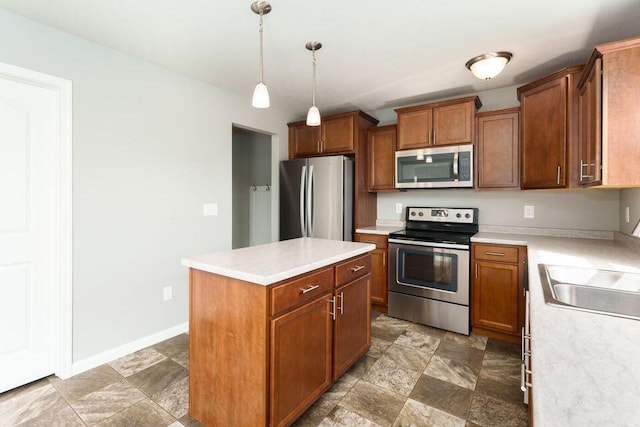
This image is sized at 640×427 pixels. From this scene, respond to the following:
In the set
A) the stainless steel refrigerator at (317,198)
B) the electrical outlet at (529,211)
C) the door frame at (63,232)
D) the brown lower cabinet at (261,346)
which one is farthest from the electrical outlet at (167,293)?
the electrical outlet at (529,211)

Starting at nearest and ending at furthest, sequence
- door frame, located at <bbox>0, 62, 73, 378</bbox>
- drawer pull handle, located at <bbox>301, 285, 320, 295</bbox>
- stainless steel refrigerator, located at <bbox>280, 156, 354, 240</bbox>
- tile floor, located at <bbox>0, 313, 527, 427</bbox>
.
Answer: drawer pull handle, located at <bbox>301, 285, 320, 295</bbox>, tile floor, located at <bbox>0, 313, 527, 427</bbox>, door frame, located at <bbox>0, 62, 73, 378</bbox>, stainless steel refrigerator, located at <bbox>280, 156, 354, 240</bbox>

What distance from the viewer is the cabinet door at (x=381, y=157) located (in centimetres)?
360

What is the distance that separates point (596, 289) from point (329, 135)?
291 centimetres

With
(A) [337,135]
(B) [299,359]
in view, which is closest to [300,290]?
(B) [299,359]

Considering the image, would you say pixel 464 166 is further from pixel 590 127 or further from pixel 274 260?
pixel 274 260

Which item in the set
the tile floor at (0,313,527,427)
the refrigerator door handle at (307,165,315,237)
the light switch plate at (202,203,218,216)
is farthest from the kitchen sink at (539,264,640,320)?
the light switch plate at (202,203,218,216)

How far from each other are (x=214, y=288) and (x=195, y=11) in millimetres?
1703

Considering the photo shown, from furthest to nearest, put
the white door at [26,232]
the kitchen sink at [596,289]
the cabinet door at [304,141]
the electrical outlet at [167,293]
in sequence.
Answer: the cabinet door at [304,141]
the electrical outlet at [167,293]
the white door at [26,232]
the kitchen sink at [596,289]

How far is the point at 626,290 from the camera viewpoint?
140 centimetres

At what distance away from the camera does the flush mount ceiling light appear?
94.2 inches

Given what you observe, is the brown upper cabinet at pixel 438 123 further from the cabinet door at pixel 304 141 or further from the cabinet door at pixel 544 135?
the cabinet door at pixel 304 141

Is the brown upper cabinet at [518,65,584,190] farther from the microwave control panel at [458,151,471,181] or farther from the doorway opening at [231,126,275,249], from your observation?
the doorway opening at [231,126,275,249]

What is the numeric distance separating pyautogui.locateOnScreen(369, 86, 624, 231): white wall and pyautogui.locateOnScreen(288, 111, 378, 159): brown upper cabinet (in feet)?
2.04

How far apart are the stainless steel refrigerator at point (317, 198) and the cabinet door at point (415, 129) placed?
0.65 meters
